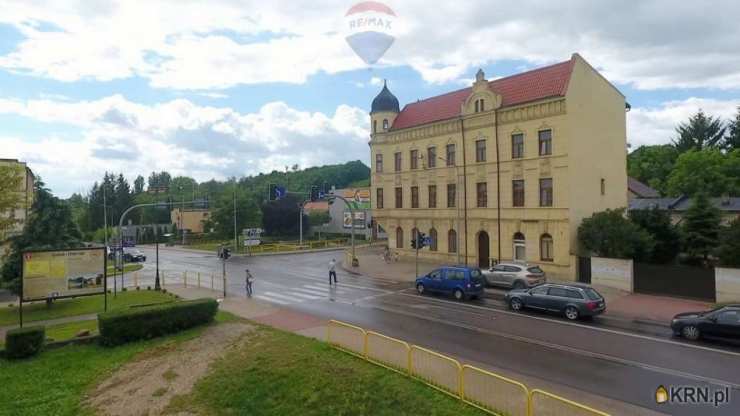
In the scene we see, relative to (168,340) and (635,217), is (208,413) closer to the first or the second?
(168,340)

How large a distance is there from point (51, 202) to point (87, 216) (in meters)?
83.5

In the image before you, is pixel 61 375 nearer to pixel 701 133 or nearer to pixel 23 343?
pixel 23 343

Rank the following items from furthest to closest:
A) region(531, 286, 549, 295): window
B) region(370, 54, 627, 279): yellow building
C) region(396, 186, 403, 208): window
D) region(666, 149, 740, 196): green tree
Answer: region(666, 149, 740, 196): green tree, region(396, 186, 403, 208): window, region(370, 54, 627, 279): yellow building, region(531, 286, 549, 295): window

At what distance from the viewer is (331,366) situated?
500 inches

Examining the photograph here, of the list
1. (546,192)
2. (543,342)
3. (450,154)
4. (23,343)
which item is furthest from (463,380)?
(450,154)

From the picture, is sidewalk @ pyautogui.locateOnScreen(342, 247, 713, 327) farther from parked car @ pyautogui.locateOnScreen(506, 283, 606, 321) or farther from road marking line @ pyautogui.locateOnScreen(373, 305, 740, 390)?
road marking line @ pyautogui.locateOnScreen(373, 305, 740, 390)

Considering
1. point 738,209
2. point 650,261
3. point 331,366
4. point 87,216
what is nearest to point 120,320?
point 331,366

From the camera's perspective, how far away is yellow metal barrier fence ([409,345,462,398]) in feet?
35.8

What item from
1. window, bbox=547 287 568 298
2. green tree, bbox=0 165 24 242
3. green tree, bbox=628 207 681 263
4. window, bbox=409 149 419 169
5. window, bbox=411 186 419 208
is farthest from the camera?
window, bbox=411 186 419 208

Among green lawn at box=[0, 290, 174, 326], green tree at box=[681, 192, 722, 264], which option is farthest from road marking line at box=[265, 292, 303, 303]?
green tree at box=[681, 192, 722, 264]

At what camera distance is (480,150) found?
35000 millimetres

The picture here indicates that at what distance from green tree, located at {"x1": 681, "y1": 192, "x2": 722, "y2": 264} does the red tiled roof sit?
33.0 feet

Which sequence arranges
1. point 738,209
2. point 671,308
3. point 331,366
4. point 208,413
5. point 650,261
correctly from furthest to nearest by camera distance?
point 738,209, point 650,261, point 671,308, point 331,366, point 208,413

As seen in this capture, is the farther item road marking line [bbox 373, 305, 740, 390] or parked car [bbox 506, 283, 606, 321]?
parked car [bbox 506, 283, 606, 321]
